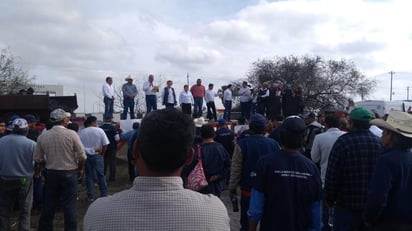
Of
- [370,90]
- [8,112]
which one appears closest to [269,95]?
[8,112]

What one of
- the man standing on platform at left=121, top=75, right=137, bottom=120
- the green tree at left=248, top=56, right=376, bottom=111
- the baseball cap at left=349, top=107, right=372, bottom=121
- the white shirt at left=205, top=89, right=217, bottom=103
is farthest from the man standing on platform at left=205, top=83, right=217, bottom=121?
the green tree at left=248, top=56, right=376, bottom=111

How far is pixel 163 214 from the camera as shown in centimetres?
168

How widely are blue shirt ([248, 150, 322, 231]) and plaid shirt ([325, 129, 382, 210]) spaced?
0.71 meters

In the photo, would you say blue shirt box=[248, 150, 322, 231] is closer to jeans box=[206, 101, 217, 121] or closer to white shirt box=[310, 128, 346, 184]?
white shirt box=[310, 128, 346, 184]

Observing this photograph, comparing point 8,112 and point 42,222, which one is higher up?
point 8,112

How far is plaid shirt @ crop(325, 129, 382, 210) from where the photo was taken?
431cm

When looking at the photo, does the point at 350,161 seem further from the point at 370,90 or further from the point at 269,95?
the point at 370,90

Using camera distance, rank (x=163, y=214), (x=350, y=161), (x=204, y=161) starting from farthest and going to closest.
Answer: (x=204, y=161), (x=350, y=161), (x=163, y=214)

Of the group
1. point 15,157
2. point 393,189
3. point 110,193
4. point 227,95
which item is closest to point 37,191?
point 110,193

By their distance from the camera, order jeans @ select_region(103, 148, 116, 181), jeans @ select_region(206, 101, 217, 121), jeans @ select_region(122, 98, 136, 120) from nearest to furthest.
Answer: jeans @ select_region(103, 148, 116, 181) < jeans @ select_region(122, 98, 136, 120) < jeans @ select_region(206, 101, 217, 121)

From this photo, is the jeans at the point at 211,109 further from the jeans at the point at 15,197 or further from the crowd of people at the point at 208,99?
the jeans at the point at 15,197

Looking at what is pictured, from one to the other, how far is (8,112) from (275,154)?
13694 mm

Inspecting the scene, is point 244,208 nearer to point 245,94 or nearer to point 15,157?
point 15,157

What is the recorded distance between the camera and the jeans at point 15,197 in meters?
6.38
